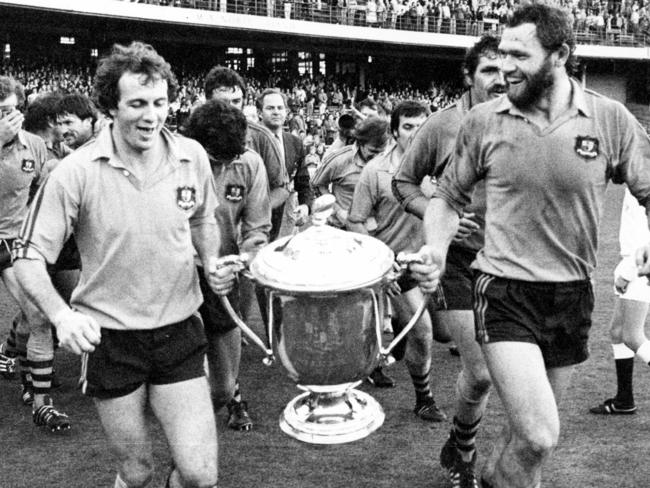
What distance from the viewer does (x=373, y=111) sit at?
870 cm

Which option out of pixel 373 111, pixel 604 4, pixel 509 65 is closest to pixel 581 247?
pixel 509 65

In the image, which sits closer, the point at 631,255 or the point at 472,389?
the point at 472,389

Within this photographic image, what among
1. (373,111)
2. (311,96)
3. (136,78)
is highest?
(136,78)

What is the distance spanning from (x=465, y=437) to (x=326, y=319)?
5.86 ft

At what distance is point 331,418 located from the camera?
8.99ft

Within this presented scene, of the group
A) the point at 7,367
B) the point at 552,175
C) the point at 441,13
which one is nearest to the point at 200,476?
the point at 552,175

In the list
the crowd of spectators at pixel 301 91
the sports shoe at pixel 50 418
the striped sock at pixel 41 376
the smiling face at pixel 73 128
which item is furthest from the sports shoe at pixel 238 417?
the crowd of spectators at pixel 301 91

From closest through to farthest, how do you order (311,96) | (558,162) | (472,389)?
(558,162) → (472,389) → (311,96)

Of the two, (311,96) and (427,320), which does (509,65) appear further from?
(311,96)

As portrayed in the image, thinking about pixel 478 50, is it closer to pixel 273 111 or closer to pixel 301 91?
pixel 273 111

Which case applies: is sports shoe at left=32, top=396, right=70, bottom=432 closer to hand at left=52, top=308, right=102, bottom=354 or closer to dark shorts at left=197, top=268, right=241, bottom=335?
dark shorts at left=197, top=268, right=241, bottom=335

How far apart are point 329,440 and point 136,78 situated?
1428 millimetres

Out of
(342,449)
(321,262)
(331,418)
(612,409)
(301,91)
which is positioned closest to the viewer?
(321,262)

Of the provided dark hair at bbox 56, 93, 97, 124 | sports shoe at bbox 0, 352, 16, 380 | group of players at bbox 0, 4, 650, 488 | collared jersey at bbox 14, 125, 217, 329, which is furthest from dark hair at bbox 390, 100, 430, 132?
sports shoe at bbox 0, 352, 16, 380
